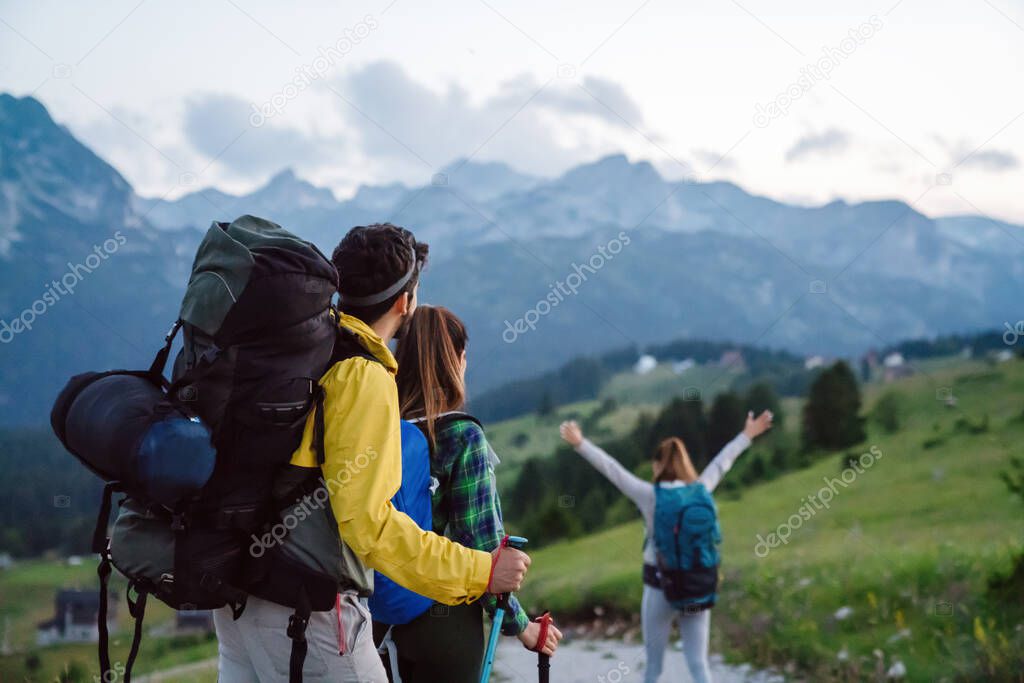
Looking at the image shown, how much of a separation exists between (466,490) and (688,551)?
3691 mm

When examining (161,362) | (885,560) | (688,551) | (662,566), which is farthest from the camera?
(885,560)

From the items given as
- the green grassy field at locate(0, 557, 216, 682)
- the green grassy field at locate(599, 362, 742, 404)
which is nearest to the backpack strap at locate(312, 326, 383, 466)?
the green grassy field at locate(0, 557, 216, 682)

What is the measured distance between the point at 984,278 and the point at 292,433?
29260 mm

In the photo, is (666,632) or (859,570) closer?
(666,632)

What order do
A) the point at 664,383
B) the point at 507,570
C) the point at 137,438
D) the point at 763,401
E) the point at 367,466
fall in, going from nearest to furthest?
the point at 137,438, the point at 367,466, the point at 507,570, the point at 763,401, the point at 664,383

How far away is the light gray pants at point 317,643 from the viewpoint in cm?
210

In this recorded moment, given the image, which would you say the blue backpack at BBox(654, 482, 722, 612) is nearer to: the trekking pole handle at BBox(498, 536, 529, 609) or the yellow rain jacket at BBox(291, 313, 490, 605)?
the trekking pole handle at BBox(498, 536, 529, 609)

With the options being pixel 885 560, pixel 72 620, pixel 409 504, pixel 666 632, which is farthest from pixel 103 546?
pixel 885 560

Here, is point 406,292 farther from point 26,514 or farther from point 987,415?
point 987,415

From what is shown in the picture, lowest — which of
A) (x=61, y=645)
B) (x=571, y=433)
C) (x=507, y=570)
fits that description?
(x=61, y=645)

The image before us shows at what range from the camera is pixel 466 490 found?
9.04ft
